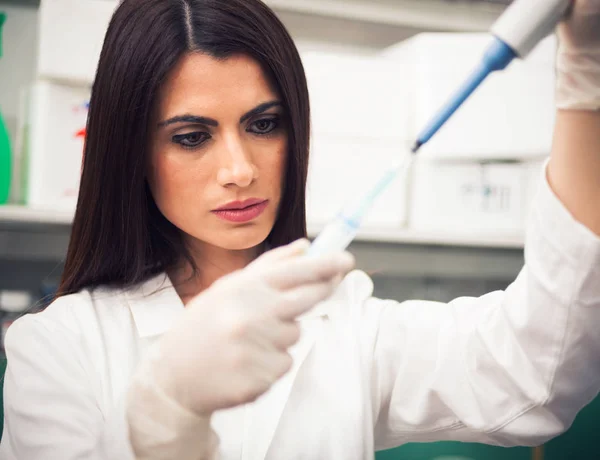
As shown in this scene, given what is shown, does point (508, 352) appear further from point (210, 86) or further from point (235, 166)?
point (210, 86)

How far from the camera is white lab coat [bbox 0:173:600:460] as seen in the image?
0.69 m

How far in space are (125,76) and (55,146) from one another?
1.90 ft

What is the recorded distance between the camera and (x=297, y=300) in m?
0.58

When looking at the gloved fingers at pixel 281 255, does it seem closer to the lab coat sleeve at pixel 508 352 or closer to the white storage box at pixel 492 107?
the lab coat sleeve at pixel 508 352

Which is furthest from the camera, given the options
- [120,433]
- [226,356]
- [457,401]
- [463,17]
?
[463,17]

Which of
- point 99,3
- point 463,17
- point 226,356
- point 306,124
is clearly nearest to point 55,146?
point 99,3

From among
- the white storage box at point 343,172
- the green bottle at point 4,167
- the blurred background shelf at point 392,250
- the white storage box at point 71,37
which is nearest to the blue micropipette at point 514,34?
the blurred background shelf at point 392,250

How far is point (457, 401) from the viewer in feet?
2.81

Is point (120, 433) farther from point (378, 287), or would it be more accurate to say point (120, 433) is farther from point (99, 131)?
point (378, 287)

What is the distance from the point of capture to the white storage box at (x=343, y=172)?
5.02 ft

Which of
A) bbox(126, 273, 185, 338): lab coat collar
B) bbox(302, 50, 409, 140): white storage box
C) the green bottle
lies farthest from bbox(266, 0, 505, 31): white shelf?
bbox(126, 273, 185, 338): lab coat collar

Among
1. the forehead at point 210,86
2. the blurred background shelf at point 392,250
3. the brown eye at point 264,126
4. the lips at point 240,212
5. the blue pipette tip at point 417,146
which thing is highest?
the forehead at point 210,86

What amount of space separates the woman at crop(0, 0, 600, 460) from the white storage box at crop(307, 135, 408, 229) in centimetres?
42

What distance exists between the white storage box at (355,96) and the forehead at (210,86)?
621 millimetres
